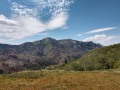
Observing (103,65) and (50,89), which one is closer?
(50,89)

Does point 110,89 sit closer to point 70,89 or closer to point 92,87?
point 92,87

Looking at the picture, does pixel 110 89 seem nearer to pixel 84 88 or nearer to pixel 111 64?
pixel 84 88

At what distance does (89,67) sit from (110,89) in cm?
15367

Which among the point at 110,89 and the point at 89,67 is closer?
the point at 110,89

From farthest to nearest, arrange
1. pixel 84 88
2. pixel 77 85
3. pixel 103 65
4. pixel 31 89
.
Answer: pixel 103 65
pixel 77 85
pixel 84 88
pixel 31 89

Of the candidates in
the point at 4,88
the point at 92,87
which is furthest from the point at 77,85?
the point at 4,88

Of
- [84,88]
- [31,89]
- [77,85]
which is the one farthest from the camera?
[77,85]

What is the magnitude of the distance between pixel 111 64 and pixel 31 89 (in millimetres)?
178165

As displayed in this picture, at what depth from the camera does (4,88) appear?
2434 centimetres

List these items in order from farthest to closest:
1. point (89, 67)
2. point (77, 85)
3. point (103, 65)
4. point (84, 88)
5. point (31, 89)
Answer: point (103, 65) → point (89, 67) → point (77, 85) → point (84, 88) → point (31, 89)

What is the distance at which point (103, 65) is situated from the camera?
625 feet

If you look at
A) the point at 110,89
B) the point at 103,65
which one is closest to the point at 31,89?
the point at 110,89

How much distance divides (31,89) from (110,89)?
32.2ft

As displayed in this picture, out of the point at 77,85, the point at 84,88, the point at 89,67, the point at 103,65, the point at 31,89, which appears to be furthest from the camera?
the point at 103,65
